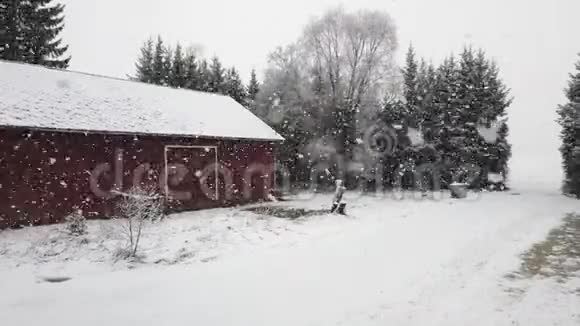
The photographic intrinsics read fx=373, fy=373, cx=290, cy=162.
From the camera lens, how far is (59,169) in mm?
11320

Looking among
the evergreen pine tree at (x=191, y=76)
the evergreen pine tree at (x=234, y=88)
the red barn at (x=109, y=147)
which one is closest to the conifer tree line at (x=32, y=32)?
the evergreen pine tree at (x=191, y=76)

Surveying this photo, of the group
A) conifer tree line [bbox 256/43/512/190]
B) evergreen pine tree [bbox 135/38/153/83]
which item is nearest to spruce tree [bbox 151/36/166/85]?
evergreen pine tree [bbox 135/38/153/83]

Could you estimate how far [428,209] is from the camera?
588 inches

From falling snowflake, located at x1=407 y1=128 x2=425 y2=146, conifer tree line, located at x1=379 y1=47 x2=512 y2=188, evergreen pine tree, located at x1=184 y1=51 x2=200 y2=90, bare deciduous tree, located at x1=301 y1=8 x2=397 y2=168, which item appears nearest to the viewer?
falling snowflake, located at x1=407 y1=128 x2=425 y2=146

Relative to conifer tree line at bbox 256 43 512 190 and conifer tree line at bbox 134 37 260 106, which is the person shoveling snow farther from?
conifer tree line at bbox 134 37 260 106

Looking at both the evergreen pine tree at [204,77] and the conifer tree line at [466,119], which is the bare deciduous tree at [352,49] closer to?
the conifer tree line at [466,119]

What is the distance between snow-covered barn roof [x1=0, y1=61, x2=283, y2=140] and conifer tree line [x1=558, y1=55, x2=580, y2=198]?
→ 56.4 ft

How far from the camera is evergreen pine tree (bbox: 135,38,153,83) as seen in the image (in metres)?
36.8

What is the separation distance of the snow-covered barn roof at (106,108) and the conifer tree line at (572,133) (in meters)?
17.2

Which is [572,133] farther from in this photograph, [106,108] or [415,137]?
[106,108]

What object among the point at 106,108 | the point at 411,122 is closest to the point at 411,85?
the point at 411,122

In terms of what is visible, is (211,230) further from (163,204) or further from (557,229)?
(557,229)

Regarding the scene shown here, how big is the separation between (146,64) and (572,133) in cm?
3607

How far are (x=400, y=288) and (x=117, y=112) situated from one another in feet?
37.4
